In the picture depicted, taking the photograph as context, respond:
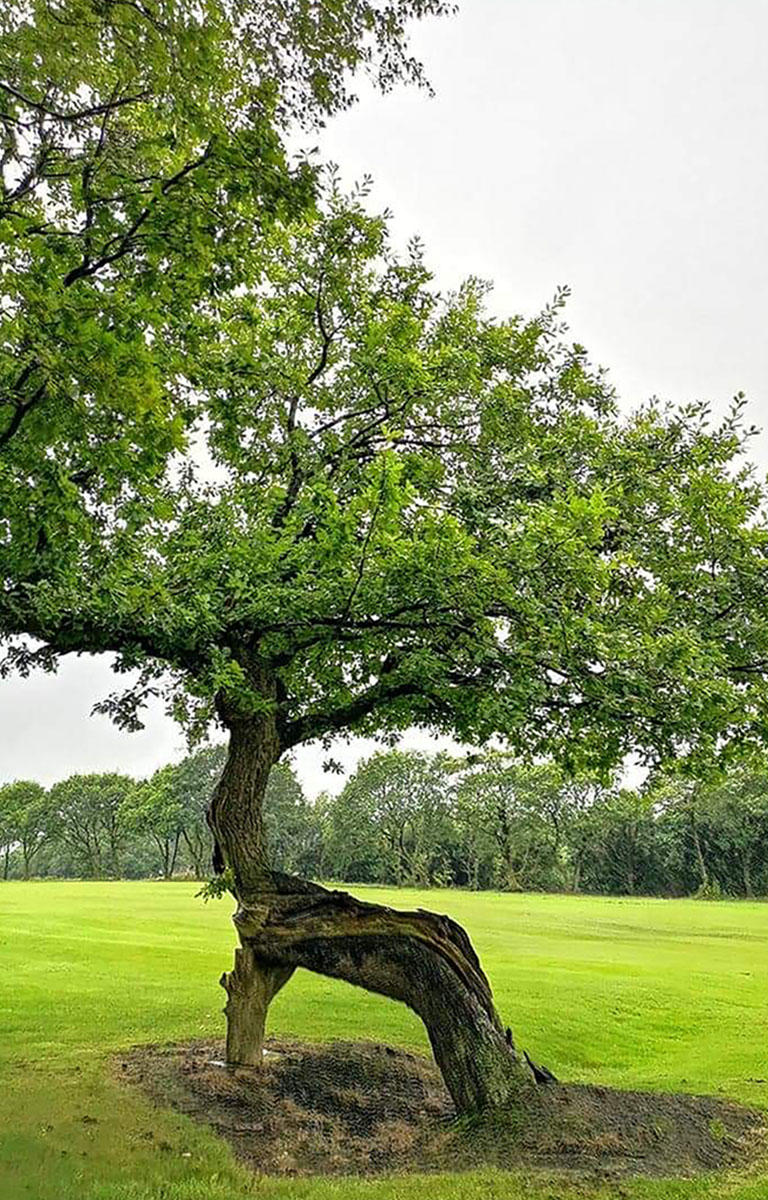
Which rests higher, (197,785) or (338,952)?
(197,785)

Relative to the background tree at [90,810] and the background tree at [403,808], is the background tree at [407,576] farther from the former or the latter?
the background tree at [90,810]

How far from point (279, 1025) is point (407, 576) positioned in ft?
33.2

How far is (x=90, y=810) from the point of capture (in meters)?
92.3

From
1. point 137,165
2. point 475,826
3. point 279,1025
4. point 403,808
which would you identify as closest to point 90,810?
point 403,808

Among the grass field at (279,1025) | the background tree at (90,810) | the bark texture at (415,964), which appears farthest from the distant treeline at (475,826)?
the bark texture at (415,964)

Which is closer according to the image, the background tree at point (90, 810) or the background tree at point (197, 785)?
the background tree at point (197, 785)

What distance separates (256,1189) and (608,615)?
260 inches

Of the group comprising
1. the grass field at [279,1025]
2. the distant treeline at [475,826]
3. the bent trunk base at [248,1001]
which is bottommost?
the grass field at [279,1025]

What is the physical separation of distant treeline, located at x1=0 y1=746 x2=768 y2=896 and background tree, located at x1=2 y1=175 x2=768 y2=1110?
56.8m

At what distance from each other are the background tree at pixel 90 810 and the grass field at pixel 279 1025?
57886 mm

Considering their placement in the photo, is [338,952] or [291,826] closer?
[338,952]

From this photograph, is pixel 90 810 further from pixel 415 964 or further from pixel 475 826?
pixel 415 964

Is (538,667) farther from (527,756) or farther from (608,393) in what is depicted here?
(608,393)

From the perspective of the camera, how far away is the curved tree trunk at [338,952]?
Result: 1016cm
